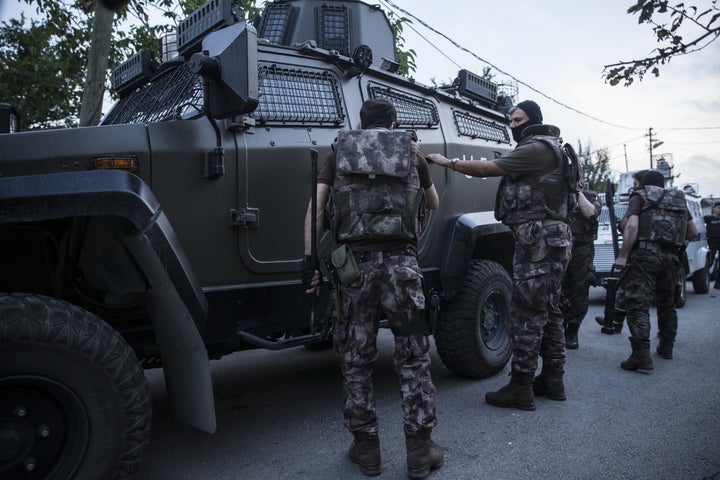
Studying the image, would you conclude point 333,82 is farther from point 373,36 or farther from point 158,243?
point 158,243

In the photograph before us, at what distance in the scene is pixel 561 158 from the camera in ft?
12.6

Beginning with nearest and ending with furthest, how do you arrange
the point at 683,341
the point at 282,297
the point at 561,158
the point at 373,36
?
1. the point at 282,297
2. the point at 561,158
3. the point at 373,36
4. the point at 683,341

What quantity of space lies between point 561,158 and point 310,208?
5.93 feet

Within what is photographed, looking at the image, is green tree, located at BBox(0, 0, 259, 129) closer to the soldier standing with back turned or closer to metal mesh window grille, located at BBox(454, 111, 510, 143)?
metal mesh window grille, located at BBox(454, 111, 510, 143)

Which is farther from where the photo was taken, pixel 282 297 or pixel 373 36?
pixel 373 36

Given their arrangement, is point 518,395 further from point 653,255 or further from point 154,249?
point 154,249

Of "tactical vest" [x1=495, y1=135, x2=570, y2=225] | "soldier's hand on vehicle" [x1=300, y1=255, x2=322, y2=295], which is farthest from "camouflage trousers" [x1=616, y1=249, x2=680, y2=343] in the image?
"soldier's hand on vehicle" [x1=300, y1=255, x2=322, y2=295]

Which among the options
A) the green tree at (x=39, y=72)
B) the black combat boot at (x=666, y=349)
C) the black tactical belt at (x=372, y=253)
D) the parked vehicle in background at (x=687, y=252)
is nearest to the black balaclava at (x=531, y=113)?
the black tactical belt at (x=372, y=253)

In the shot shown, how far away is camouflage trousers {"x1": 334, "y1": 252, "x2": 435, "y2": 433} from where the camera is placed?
287cm

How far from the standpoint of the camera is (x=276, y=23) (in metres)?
4.71

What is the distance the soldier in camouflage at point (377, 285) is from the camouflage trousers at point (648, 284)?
2.83 m

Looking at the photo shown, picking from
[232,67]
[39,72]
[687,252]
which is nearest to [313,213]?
[232,67]

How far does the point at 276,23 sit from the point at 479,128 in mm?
1808

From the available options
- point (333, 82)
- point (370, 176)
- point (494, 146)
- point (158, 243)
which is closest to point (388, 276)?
point (370, 176)
